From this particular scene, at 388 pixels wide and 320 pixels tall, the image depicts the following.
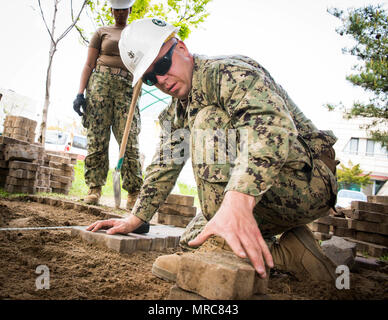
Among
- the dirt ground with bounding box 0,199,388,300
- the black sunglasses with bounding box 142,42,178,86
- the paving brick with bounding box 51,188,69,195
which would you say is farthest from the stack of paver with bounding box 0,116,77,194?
the black sunglasses with bounding box 142,42,178,86

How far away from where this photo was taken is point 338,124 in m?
30.8

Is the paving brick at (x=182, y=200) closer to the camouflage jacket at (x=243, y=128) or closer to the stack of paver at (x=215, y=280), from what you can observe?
the camouflage jacket at (x=243, y=128)

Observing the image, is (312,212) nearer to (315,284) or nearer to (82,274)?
(315,284)

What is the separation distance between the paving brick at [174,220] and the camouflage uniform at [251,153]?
5.21 feet

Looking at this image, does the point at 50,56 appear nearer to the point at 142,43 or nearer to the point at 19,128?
the point at 19,128

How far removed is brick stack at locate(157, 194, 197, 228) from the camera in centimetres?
374

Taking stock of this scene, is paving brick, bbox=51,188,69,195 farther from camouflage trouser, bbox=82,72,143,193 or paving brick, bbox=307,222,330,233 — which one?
paving brick, bbox=307,222,330,233

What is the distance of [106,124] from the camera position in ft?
13.7

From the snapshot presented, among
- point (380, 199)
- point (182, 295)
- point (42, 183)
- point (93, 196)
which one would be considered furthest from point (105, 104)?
point (380, 199)

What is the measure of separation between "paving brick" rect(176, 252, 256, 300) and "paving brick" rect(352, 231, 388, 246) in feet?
11.8

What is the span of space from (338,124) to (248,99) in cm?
3279

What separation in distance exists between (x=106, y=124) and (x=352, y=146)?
3116 centimetres

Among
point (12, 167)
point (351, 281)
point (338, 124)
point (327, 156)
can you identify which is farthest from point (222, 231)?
point (338, 124)
